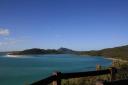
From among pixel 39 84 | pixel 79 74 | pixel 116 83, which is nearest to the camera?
pixel 116 83

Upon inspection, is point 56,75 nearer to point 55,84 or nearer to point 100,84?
point 55,84

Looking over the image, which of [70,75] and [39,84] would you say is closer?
[39,84]

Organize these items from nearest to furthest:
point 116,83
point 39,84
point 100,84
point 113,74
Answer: point 100,84
point 116,83
point 39,84
point 113,74

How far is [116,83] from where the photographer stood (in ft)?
14.6

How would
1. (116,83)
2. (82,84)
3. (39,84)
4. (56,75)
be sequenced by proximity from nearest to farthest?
(116,83)
(39,84)
(56,75)
(82,84)

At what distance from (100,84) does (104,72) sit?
4.88m

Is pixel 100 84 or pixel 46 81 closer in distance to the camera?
pixel 100 84

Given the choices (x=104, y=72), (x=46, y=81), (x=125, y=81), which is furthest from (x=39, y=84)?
(x=104, y=72)

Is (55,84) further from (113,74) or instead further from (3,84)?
(3,84)

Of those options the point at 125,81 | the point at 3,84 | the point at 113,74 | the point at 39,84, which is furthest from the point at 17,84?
the point at 125,81

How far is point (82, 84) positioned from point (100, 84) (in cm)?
749

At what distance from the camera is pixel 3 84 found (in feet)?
115

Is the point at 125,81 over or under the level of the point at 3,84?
over

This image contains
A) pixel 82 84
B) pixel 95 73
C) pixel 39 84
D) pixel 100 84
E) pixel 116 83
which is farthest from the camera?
pixel 82 84
